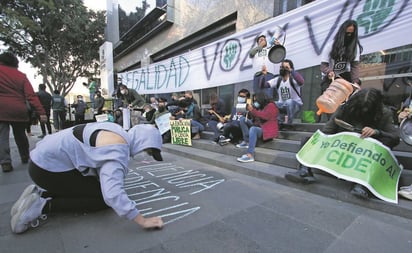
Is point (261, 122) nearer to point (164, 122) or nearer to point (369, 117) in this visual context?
point (369, 117)

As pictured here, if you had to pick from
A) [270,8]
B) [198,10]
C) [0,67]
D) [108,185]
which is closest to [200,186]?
[108,185]

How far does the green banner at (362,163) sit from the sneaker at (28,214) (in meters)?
2.71

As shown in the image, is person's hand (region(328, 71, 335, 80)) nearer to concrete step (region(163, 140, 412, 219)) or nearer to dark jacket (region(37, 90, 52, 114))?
concrete step (region(163, 140, 412, 219))

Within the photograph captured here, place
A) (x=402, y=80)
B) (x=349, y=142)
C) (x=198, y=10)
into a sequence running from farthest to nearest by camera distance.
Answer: (x=198, y=10), (x=402, y=80), (x=349, y=142)

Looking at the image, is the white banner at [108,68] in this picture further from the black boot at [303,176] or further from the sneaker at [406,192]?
the sneaker at [406,192]

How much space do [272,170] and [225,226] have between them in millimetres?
1514

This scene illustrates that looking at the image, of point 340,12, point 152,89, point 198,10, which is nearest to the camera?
point 340,12

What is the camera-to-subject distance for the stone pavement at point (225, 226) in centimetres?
152

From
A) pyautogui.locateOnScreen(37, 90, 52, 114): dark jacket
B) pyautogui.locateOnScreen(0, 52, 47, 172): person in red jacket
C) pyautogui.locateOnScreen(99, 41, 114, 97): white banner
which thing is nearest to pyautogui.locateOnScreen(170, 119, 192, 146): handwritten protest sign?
pyautogui.locateOnScreen(0, 52, 47, 172): person in red jacket

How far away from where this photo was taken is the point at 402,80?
14.8 ft

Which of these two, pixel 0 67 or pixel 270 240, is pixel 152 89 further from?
pixel 270 240

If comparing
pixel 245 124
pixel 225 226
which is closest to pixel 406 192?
pixel 225 226

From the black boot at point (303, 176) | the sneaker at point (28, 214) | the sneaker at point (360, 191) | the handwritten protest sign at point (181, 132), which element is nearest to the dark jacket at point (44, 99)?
the handwritten protest sign at point (181, 132)

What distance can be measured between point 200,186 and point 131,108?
519 cm
